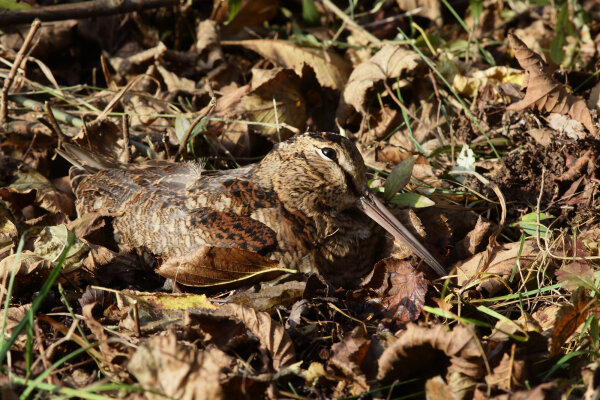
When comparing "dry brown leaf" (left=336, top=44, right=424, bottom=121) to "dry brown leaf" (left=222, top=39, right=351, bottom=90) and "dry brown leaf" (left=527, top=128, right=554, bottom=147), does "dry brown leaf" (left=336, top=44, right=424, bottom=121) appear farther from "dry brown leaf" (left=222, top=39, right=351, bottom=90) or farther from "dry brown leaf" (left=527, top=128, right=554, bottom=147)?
"dry brown leaf" (left=527, top=128, right=554, bottom=147)

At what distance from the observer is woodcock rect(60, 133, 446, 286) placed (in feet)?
10.5

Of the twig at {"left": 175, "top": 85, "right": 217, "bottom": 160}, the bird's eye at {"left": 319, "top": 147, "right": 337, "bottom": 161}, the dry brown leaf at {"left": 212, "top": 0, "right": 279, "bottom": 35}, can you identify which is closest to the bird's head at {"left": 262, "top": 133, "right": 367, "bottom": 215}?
the bird's eye at {"left": 319, "top": 147, "right": 337, "bottom": 161}

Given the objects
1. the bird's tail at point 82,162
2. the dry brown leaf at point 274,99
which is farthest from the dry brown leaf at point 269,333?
the dry brown leaf at point 274,99

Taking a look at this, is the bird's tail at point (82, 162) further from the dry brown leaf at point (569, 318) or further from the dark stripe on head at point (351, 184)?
the dry brown leaf at point (569, 318)

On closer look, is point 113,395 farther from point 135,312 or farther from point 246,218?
point 246,218

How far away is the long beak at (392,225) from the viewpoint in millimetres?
3260

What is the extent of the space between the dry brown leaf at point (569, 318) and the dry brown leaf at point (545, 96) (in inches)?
63.4

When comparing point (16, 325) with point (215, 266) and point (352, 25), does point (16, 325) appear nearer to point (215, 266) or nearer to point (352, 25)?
point (215, 266)

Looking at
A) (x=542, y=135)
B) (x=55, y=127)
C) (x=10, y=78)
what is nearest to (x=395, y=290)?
(x=542, y=135)

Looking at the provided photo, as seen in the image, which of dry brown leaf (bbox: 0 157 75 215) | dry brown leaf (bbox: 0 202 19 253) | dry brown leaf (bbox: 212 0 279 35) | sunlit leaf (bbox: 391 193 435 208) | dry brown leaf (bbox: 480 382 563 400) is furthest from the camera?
dry brown leaf (bbox: 212 0 279 35)

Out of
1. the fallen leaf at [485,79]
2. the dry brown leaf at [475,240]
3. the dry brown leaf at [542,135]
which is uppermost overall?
the fallen leaf at [485,79]

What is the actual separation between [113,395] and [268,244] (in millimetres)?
1083

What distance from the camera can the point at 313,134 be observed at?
137 inches

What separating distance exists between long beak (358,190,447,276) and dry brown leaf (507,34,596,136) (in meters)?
1.16
